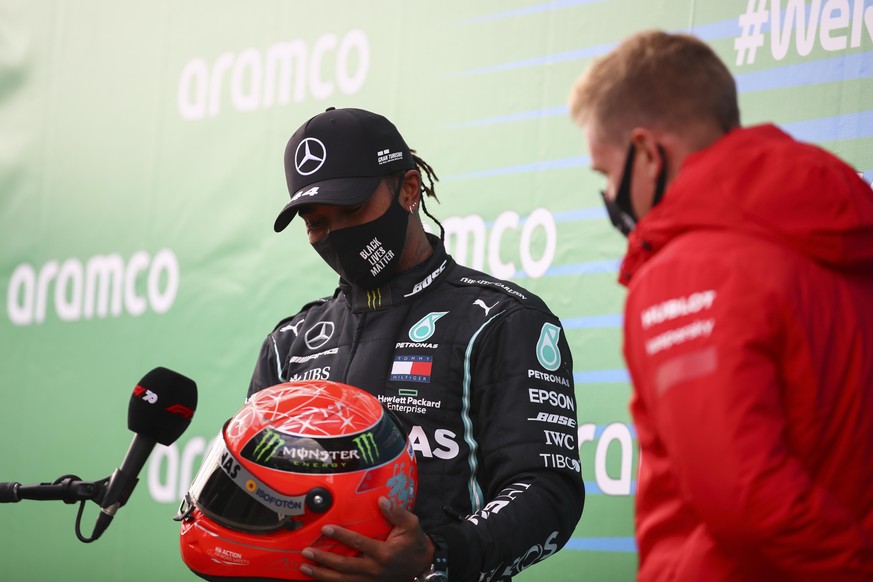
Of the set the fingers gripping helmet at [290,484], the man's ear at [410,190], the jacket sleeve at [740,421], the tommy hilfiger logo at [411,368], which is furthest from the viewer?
the man's ear at [410,190]

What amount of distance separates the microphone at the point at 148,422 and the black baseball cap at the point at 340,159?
0.37 m

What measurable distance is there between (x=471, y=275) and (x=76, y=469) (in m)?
2.30

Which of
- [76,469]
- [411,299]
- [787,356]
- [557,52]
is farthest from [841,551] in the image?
[76,469]

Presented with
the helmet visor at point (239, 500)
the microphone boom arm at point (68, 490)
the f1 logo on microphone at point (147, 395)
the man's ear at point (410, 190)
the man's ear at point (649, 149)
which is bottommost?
the microphone boom arm at point (68, 490)

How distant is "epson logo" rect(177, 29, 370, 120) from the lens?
3865mm

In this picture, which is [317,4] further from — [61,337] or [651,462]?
[651,462]

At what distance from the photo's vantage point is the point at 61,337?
4.48 meters

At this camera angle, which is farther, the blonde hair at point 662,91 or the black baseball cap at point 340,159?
the black baseball cap at point 340,159

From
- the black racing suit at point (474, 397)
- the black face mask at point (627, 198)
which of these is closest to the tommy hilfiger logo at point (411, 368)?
the black racing suit at point (474, 397)

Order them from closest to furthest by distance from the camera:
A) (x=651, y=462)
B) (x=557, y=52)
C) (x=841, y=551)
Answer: (x=841, y=551)
(x=651, y=462)
(x=557, y=52)

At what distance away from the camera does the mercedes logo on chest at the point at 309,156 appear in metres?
2.46

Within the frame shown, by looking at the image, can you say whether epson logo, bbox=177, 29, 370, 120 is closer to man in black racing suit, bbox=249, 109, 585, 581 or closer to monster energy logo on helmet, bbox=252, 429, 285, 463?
man in black racing suit, bbox=249, 109, 585, 581

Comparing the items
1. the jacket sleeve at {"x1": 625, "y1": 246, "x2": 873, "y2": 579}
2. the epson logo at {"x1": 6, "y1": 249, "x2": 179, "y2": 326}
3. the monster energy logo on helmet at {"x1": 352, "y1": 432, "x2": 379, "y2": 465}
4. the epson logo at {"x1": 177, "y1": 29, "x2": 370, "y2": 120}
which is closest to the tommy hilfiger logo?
the monster energy logo on helmet at {"x1": 352, "y1": 432, "x2": 379, "y2": 465}

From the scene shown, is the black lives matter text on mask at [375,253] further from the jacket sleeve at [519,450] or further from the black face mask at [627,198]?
the black face mask at [627,198]
